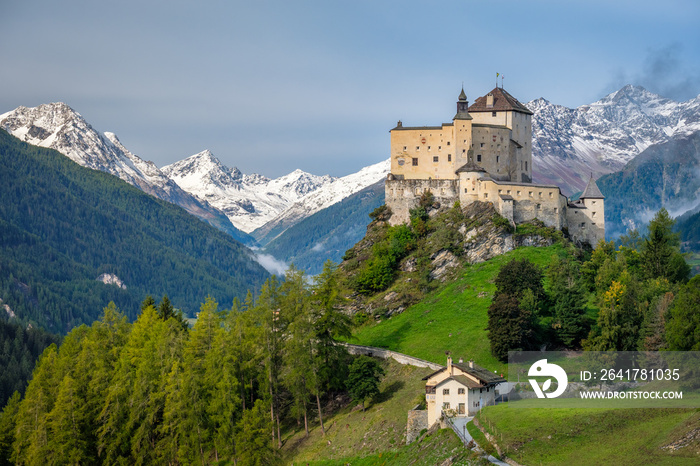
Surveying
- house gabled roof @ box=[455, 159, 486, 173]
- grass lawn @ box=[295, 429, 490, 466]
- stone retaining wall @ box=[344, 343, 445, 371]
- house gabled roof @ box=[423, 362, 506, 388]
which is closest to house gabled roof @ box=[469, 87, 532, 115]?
house gabled roof @ box=[455, 159, 486, 173]

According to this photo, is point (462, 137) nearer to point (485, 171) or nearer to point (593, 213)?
point (485, 171)

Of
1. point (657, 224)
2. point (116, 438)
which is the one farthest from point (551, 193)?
point (116, 438)

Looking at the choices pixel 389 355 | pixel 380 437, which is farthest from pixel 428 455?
pixel 389 355

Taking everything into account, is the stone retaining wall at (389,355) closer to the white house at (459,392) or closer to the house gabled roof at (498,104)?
the white house at (459,392)

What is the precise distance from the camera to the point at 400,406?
9094 cm

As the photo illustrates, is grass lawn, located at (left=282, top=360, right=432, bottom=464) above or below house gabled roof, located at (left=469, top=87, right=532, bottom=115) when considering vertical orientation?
below

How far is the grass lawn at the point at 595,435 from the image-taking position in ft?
207

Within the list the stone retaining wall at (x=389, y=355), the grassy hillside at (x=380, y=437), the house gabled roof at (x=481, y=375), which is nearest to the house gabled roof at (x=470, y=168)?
the stone retaining wall at (x=389, y=355)

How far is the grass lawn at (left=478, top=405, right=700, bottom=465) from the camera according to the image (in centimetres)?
6316

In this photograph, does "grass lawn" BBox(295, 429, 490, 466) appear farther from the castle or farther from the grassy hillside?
the castle

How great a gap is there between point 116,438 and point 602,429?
53.7m

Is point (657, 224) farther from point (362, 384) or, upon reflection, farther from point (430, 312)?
point (362, 384)

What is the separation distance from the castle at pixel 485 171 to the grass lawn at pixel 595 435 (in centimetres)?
4844

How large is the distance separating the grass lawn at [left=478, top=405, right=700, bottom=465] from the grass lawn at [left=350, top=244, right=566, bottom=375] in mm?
19924
